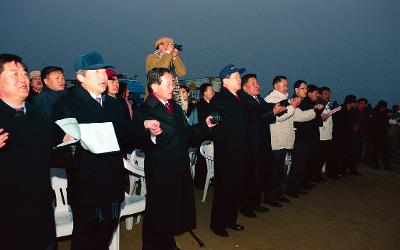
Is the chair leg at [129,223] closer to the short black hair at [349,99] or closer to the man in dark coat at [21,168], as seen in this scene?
the man in dark coat at [21,168]

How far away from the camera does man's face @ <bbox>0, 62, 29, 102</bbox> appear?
6.61 feet

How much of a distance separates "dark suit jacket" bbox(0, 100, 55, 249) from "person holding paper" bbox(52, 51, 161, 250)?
0.34 m

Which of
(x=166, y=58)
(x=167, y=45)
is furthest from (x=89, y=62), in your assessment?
(x=167, y=45)

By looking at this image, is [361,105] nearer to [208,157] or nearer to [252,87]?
[252,87]

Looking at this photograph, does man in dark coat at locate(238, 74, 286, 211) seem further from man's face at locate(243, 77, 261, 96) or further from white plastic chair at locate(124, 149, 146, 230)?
white plastic chair at locate(124, 149, 146, 230)

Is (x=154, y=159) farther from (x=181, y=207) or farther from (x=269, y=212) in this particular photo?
(x=269, y=212)

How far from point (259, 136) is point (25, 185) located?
3.88m

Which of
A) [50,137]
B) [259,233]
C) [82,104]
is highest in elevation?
[82,104]

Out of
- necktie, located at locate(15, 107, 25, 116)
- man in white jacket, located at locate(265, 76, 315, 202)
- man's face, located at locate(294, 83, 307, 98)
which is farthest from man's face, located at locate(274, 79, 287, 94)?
necktie, located at locate(15, 107, 25, 116)

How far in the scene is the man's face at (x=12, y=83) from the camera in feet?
6.61

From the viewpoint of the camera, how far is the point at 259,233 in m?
4.72

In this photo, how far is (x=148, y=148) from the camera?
3207 mm

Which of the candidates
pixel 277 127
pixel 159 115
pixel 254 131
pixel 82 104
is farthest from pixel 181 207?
pixel 277 127

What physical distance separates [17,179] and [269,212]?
4502 millimetres
